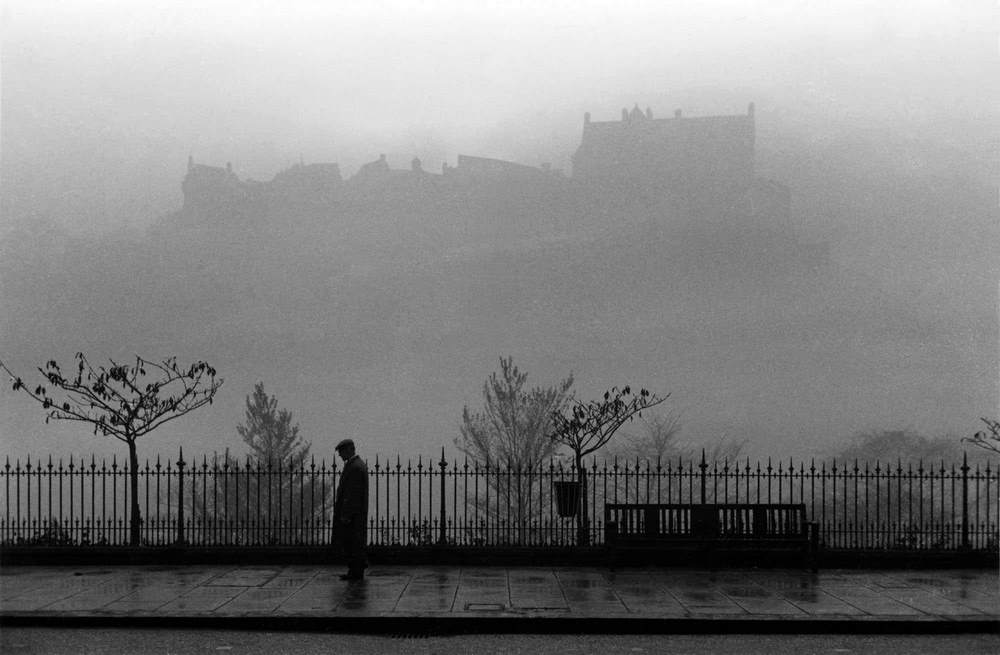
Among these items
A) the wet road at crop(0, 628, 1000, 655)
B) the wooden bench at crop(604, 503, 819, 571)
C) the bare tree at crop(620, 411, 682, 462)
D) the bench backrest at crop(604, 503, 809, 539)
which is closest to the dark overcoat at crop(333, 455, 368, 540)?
the wet road at crop(0, 628, 1000, 655)

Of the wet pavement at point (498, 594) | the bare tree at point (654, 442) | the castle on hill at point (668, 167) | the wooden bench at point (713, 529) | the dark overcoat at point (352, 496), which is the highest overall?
the castle on hill at point (668, 167)

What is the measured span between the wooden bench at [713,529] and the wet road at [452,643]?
4064 millimetres

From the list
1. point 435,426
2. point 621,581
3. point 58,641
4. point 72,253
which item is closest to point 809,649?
point 621,581

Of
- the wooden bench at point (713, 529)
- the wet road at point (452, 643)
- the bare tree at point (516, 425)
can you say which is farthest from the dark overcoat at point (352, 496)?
the bare tree at point (516, 425)

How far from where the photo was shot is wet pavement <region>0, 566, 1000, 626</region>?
38.3 feet

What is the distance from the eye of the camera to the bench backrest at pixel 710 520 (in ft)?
50.9

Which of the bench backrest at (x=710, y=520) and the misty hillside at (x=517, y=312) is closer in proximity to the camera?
the bench backrest at (x=710, y=520)

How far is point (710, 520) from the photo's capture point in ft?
50.9

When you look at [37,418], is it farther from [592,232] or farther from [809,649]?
[809,649]

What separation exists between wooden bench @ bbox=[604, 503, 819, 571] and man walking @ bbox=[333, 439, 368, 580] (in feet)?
11.1

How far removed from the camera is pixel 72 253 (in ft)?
609

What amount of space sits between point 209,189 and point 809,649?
198700 mm

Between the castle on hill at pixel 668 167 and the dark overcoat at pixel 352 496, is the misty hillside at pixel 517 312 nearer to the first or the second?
the castle on hill at pixel 668 167

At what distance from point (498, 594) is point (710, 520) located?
12.9ft
